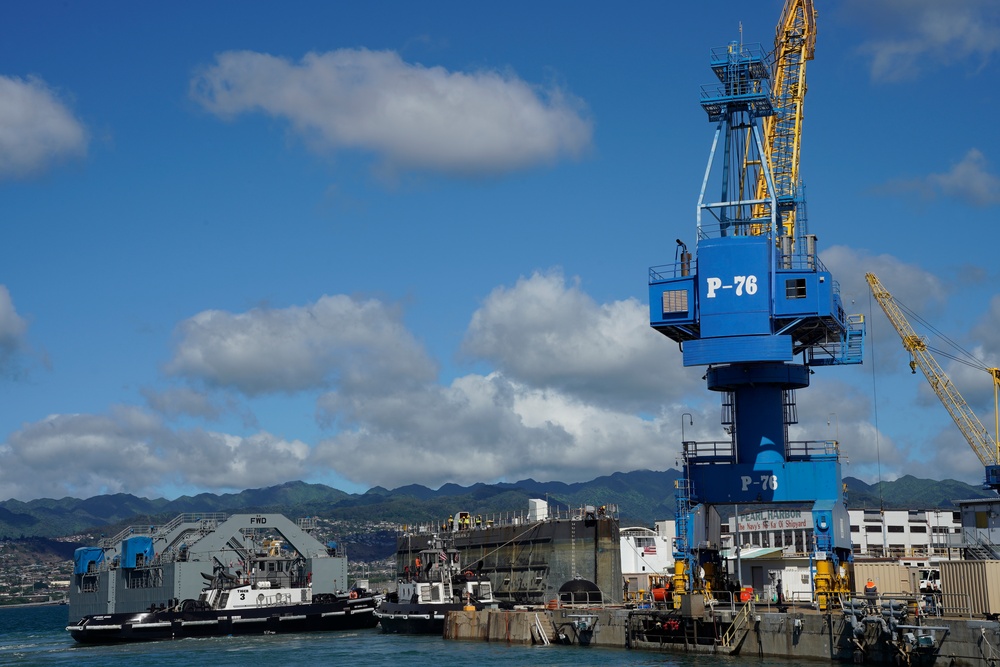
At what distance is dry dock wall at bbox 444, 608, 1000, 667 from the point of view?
4031 cm

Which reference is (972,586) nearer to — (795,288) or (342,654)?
(795,288)

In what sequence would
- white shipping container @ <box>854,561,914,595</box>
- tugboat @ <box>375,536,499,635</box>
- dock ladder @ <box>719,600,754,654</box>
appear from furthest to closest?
1. tugboat @ <box>375,536,499,635</box>
2. white shipping container @ <box>854,561,914,595</box>
3. dock ladder @ <box>719,600,754,654</box>

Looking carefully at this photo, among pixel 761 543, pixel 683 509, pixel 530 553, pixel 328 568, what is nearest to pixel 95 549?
pixel 328 568

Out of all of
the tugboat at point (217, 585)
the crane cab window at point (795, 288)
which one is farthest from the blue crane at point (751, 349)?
the tugboat at point (217, 585)

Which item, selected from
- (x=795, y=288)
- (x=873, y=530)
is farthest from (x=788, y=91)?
(x=873, y=530)

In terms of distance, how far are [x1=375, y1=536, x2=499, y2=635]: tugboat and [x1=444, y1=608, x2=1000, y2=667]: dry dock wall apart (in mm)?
4950

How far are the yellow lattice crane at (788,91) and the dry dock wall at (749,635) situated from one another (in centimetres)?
2921

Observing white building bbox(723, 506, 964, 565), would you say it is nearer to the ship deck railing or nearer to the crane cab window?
the ship deck railing

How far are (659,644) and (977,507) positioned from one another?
39.3 m

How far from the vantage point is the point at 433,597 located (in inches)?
2793

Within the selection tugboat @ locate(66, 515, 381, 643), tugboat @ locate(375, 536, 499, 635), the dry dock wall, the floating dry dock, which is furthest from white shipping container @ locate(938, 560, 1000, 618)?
tugboat @ locate(66, 515, 381, 643)

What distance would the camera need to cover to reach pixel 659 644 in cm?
5319

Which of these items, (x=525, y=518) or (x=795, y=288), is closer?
(x=795, y=288)

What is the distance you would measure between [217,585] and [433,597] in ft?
54.8
